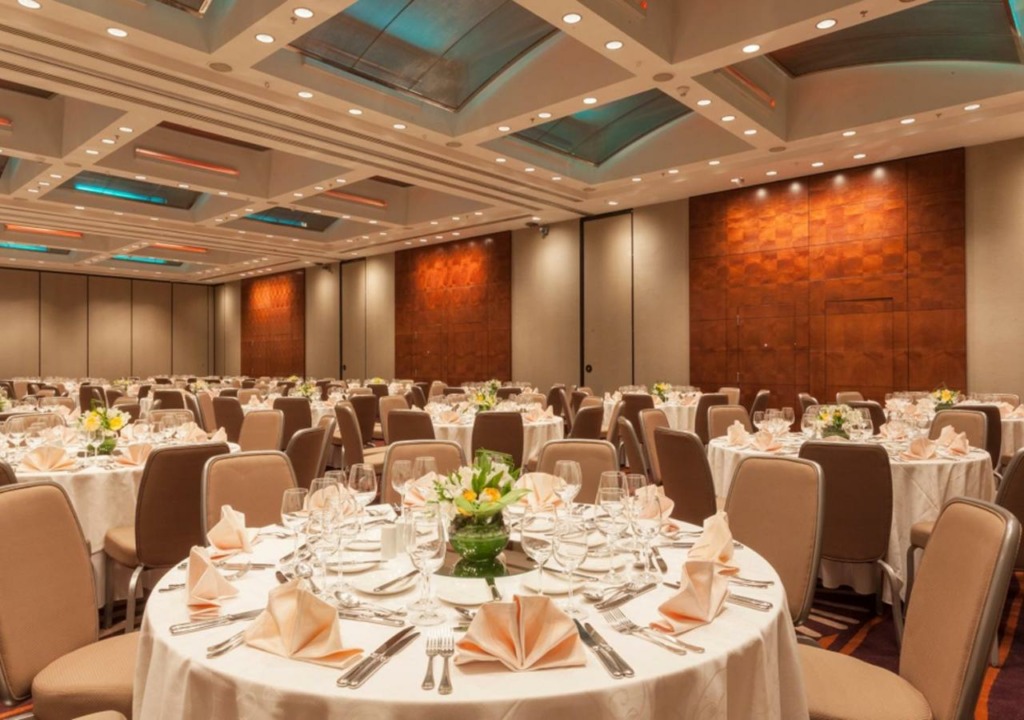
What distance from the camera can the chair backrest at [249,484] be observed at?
2893mm

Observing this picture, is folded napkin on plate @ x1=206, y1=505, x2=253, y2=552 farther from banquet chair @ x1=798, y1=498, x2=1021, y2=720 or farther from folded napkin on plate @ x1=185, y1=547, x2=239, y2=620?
banquet chair @ x1=798, y1=498, x2=1021, y2=720

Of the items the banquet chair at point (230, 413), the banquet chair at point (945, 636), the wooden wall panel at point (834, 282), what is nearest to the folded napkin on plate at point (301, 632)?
the banquet chair at point (945, 636)

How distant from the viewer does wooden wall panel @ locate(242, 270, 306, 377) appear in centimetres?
2109

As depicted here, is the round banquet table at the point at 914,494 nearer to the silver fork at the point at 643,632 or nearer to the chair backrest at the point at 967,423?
the chair backrest at the point at 967,423

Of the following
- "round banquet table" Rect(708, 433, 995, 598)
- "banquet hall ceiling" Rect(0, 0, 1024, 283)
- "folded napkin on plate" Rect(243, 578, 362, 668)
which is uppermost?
"banquet hall ceiling" Rect(0, 0, 1024, 283)

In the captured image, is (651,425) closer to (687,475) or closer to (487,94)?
(687,475)

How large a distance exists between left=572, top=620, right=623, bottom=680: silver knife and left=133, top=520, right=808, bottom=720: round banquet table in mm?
17

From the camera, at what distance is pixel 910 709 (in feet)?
6.15

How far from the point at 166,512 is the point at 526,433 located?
3.80m

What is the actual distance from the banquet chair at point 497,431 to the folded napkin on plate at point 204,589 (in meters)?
4.07

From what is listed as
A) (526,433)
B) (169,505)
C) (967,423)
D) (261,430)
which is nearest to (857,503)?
(967,423)

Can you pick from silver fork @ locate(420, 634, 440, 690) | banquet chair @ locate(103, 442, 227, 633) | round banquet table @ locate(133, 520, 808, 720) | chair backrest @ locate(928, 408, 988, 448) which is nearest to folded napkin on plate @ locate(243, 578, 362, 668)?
round banquet table @ locate(133, 520, 808, 720)

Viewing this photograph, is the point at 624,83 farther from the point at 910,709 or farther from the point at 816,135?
the point at 910,709

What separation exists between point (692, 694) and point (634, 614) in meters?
0.28
